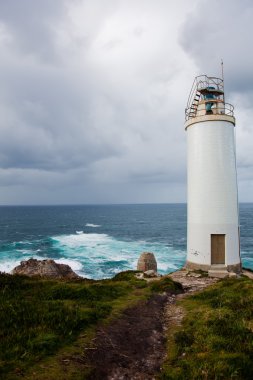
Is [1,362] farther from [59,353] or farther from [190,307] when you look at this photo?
[190,307]

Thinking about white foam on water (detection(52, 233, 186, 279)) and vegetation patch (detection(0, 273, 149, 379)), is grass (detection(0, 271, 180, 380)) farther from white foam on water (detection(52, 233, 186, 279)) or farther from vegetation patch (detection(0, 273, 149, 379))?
white foam on water (detection(52, 233, 186, 279))

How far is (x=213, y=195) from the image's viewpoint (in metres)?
18.7

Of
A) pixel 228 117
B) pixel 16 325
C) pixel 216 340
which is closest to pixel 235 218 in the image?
pixel 228 117

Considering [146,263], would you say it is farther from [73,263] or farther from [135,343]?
[73,263]

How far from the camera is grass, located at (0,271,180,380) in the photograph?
580cm

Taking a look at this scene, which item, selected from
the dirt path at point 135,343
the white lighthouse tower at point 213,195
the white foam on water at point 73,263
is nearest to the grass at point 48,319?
the dirt path at point 135,343

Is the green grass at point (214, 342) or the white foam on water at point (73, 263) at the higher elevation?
the green grass at point (214, 342)

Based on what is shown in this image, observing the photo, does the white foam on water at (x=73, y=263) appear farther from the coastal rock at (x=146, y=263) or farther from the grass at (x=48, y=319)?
the grass at (x=48, y=319)

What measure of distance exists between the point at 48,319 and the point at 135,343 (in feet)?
7.55

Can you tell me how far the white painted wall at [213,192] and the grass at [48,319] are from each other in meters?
7.28

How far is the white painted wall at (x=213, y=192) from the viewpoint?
18.7 m

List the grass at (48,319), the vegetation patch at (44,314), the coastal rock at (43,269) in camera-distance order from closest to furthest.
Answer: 1. the grass at (48,319)
2. the vegetation patch at (44,314)
3. the coastal rock at (43,269)

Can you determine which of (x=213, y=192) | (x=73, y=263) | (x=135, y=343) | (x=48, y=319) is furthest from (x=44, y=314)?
(x=73, y=263)

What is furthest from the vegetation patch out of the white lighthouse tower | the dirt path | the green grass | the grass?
the white lighthouse tower
